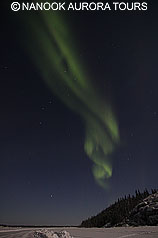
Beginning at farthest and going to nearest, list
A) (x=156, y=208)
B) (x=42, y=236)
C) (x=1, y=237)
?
(x=156, y=208) < (x=1, y=237) < (x=42, y=236)

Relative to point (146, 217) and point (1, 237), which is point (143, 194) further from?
point (1, 237)

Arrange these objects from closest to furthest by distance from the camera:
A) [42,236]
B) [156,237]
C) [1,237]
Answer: [42,236] < [1,237] < [156,237]

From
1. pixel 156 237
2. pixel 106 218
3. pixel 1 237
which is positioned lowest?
pixel 106 218

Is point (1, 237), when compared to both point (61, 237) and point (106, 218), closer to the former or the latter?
point (61, 237)

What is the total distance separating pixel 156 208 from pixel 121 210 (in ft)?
396

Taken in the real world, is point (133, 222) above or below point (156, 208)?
below

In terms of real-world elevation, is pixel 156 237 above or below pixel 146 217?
above

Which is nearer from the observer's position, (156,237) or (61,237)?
(61,237)

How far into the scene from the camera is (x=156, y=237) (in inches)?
353

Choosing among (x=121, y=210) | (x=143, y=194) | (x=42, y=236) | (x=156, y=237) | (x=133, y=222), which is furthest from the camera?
(x=143, y=194)

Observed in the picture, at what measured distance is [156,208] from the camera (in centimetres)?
7681

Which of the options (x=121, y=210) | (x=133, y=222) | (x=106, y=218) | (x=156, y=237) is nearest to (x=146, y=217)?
(x=133, y=222)

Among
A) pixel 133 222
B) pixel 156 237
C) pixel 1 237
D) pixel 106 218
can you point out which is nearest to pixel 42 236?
pixel 1 237

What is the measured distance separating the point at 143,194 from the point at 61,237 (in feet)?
710
